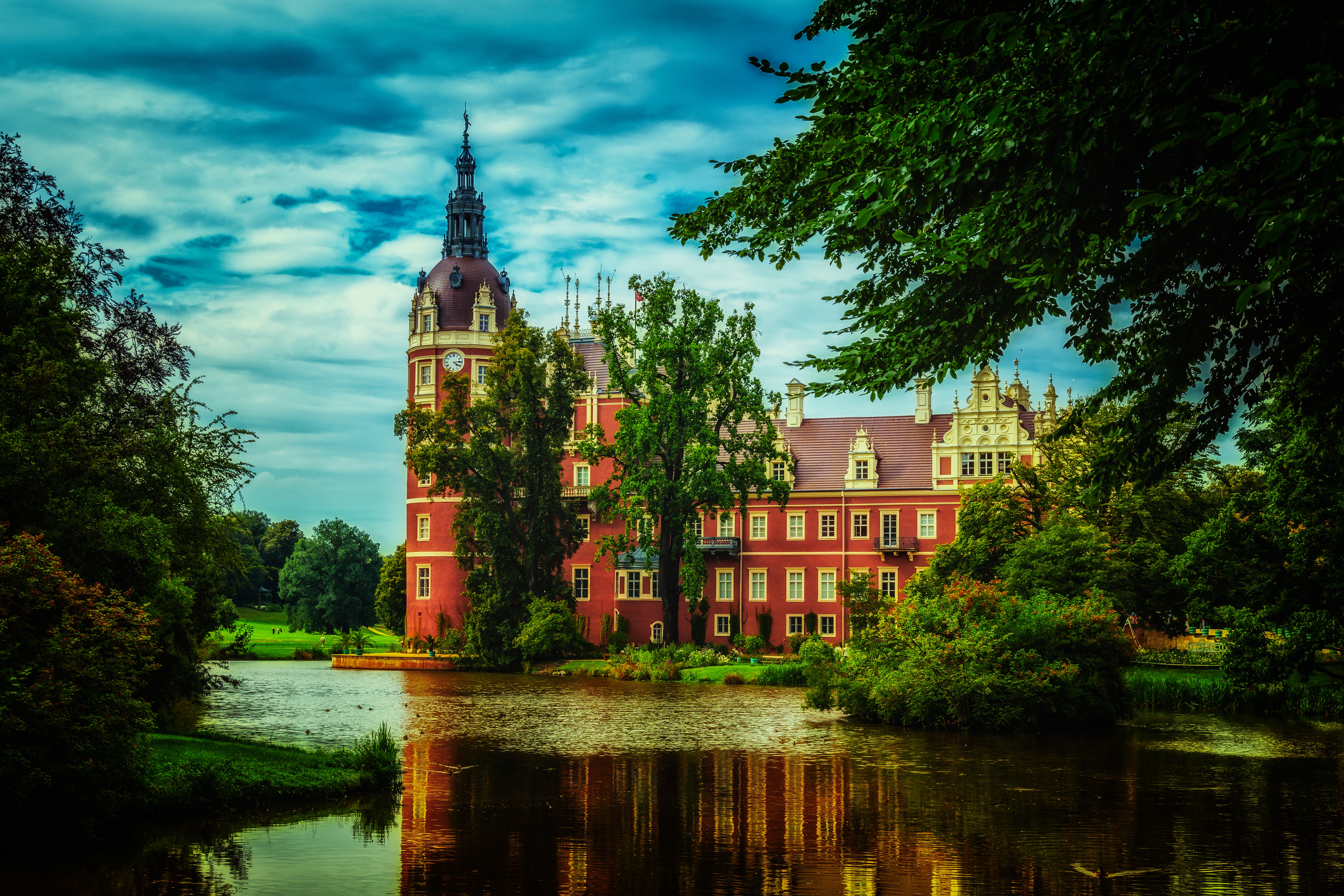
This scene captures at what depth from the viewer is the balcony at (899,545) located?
54.1 m

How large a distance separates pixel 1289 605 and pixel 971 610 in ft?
24.6

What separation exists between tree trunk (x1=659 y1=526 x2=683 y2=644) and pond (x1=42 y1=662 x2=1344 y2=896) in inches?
794

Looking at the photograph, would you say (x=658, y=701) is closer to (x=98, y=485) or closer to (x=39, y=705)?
(x=98, y=485)

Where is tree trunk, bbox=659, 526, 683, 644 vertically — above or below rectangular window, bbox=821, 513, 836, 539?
below

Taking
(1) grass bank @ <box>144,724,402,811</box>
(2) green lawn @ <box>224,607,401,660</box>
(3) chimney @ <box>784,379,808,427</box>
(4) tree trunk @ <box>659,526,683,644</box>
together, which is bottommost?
(2) green lawn @ <box>224,607,401,660</box>

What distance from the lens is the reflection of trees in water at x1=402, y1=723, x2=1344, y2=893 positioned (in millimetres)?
11594

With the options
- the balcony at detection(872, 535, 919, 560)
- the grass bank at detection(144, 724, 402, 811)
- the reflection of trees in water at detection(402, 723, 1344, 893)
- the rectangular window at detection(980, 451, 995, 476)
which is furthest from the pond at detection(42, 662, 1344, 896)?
the rectangular window at detection(980, 451, 995, 476)

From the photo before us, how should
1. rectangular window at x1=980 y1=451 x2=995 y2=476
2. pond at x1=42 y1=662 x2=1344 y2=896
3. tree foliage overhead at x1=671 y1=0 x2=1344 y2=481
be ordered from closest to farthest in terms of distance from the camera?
tree foliage overhead at x1=671 y1=0 x2=1344 y2=481 < pond at x1=42 y1=662 x2=1344 y2=896 < rectangular window at x1=980 y1=451 x2=995 y2=476

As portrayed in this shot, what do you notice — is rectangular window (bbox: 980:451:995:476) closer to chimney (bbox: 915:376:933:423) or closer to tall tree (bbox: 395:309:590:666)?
chimney (bbox: 915:376:933:423)

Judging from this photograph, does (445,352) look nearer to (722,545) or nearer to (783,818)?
(722,545)

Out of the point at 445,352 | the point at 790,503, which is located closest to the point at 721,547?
the point at 790,503

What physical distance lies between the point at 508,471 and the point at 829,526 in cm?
1621

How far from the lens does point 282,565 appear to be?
10744 centimetres

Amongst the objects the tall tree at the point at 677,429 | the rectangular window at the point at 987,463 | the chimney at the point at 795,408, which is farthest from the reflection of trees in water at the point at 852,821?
the chimney at the point at 795,408
